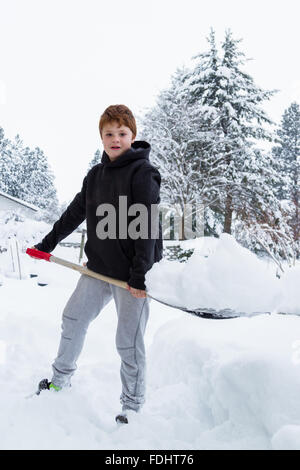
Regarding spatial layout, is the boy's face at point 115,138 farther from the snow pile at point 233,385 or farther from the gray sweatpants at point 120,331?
the snow pile at point 233,385

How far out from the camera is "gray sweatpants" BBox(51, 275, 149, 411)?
5.66 feet

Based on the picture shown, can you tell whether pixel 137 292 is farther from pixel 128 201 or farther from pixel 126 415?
pixel 126 415

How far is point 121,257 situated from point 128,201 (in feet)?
1.08

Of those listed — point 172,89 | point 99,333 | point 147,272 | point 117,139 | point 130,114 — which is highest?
point 172,89

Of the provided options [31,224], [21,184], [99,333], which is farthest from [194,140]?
[21,184]

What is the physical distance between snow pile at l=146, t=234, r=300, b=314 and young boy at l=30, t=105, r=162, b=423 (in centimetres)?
13

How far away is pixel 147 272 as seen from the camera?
5.40 ft

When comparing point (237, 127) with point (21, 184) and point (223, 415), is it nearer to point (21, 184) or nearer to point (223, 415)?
point (223, 415)

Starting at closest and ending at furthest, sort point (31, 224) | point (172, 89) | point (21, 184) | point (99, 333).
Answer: point (99, 333), point (31, 224), point (172, 89), point (21, 184)

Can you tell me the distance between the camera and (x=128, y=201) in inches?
67.0

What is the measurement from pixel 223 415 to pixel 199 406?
0.56ft
